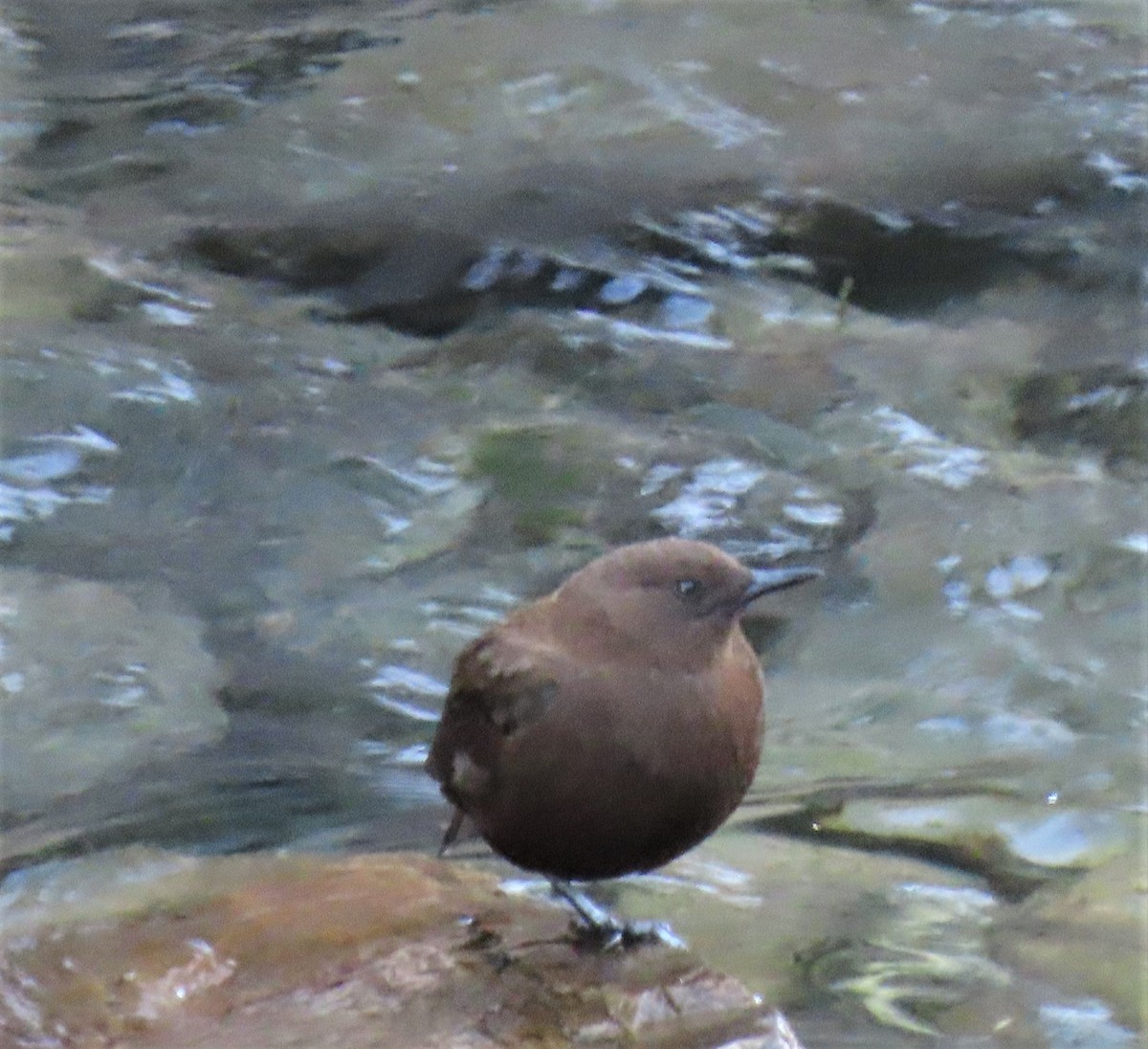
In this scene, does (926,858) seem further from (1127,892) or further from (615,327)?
(615,327)

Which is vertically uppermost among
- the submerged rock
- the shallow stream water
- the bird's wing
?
the bird's wing

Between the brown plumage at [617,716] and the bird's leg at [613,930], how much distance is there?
0.06 metres

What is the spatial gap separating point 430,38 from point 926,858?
5957 mm

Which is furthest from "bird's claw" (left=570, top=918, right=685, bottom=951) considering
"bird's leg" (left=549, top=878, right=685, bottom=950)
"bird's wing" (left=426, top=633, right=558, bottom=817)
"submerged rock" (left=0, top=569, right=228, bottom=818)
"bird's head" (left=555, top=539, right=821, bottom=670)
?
"submerged rock" (left=0, top=569, right=228, bottom=818)

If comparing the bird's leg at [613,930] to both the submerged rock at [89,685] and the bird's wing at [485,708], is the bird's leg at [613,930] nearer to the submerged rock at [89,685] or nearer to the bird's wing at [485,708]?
the bird's wing at [485,708]

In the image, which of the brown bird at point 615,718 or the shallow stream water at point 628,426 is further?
the shallow stream water at point 628,426

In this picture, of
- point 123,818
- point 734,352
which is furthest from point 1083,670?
point 123,818

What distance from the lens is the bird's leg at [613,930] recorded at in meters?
3.72

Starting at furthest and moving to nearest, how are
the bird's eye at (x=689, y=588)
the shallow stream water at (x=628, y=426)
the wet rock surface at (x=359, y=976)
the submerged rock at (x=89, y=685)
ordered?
the submerged rock at (x=89, y=685) < the shallow stream water at (x=628, y=426) < the bird's eye at (x=689, y=588) < the wet rock surface at (x=359, y=976)

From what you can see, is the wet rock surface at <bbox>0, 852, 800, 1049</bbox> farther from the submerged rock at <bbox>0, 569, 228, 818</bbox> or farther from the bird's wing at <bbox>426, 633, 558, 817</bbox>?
the submerged rock at <bbox>0, 569, 228, 818</bbox>

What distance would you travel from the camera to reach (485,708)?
12.6ft

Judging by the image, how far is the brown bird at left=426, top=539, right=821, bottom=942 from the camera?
3.55 meters

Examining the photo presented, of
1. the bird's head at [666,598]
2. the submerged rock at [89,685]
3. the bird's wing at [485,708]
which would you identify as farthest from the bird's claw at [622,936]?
the submerged rock at [89,685]

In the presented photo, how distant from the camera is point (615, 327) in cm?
765
